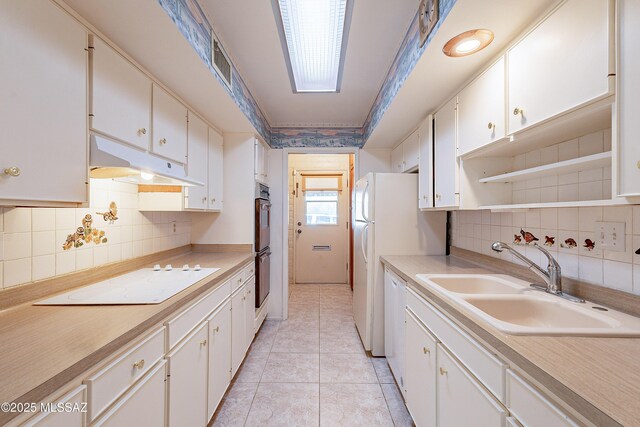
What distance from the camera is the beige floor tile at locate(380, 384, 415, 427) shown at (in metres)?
1.63

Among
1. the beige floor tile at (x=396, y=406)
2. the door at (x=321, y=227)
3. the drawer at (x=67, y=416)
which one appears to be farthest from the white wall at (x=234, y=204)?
the door at (x=321, y=227)

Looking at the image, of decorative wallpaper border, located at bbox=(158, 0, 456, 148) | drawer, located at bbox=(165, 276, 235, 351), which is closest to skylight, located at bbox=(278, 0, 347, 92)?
decorative wallpaper border, located at bbox=(158, 0, 456, 148)

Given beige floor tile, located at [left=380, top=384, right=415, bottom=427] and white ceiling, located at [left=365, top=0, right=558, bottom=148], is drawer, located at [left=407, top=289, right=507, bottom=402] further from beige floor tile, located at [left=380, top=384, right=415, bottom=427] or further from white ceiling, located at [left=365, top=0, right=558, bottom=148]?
white ceiling, located at [left=365, top=0, right=558, bottom=148]

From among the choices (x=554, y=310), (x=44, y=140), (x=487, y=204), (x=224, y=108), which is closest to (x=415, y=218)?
(x=487, y=204)

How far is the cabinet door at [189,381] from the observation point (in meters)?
1.15

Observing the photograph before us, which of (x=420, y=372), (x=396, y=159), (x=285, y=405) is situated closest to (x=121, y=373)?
(x=285, y=405)

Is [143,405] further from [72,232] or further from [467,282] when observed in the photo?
[467,282]

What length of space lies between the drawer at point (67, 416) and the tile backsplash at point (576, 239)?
1.85 metres

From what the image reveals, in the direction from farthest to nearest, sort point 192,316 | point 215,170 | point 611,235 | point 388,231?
point 215,170 < point 388,231 < point 192,316 < point 611,235

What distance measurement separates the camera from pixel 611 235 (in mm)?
1068

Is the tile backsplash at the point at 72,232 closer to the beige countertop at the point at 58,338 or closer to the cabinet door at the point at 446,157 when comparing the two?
the beige countertop at the point at 58,338

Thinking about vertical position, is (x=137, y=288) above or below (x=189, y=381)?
above

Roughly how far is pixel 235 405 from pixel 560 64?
8.01ft

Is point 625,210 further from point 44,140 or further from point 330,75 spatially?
point 44,140
